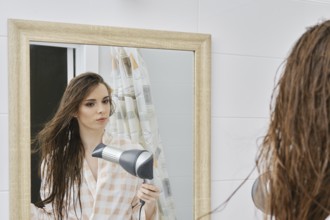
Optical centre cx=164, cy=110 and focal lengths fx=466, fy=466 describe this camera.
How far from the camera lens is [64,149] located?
1340 mm

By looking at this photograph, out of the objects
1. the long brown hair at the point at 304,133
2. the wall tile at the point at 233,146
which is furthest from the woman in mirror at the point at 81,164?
the long brown hair at the point at 304,133

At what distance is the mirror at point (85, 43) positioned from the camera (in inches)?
50.1

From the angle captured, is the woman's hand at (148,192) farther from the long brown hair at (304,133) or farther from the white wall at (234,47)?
the long brown hair at (304,133)

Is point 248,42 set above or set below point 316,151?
above

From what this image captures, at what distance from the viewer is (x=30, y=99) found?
1.29m

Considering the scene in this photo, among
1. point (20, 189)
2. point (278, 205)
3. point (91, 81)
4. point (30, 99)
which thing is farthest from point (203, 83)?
point (278, 205)

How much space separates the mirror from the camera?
4.18ft

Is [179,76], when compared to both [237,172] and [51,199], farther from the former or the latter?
[51,199]

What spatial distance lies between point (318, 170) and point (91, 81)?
2.67 ft

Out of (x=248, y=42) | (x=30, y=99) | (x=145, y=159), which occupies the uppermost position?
(x=248, y=42)

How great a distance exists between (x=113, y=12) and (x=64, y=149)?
432 millimetres

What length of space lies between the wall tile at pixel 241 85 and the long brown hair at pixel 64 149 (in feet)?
1.38

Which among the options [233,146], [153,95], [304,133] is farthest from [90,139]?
[304,133]

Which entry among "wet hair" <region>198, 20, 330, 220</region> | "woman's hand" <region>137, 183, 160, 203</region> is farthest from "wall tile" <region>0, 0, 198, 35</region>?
"wet hair" <region>198, 20, 330, 220</region>
